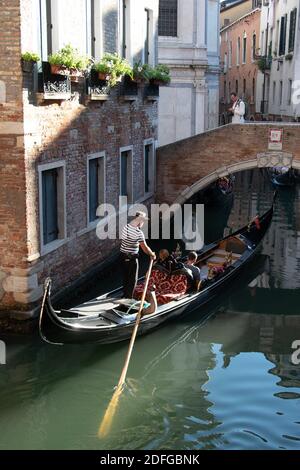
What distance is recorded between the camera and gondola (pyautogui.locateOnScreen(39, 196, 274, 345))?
4402 mm

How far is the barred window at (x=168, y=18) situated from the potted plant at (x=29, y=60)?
7.38 meters

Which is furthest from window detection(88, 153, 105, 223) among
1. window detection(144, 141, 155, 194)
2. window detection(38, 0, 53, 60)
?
window detection(144, 141, 155, 194)

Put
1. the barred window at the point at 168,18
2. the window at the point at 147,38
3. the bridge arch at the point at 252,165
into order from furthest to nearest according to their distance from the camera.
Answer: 1. the barred window at the point at 168,18
2. the bridge arch at the point at 252,165
3. the window at the point at 147,38

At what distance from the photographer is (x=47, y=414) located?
13.7 feet

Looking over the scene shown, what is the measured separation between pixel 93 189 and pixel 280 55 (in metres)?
10.5

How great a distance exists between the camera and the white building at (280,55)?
46.4 feet

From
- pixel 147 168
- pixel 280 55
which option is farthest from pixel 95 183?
pixel 280 55

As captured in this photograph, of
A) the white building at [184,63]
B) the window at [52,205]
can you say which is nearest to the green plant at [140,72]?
the window at [52,205]

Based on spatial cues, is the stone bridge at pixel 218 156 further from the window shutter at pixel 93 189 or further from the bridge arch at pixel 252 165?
the window shutter at pixel 93 189

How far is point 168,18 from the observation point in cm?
1177

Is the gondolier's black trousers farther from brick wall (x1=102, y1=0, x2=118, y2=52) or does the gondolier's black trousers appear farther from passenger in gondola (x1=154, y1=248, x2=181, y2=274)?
brick wall (x1=102, y1=0, x2=118, y2=52)

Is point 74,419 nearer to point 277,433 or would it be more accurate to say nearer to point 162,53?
point 277,433

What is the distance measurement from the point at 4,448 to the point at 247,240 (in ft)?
15.8

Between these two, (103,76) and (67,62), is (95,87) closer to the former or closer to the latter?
(103,76)
